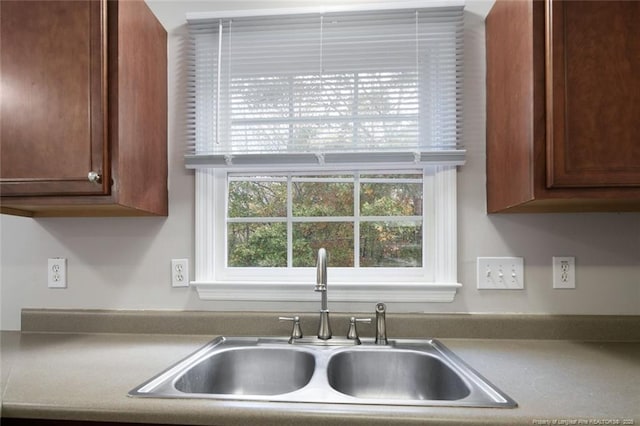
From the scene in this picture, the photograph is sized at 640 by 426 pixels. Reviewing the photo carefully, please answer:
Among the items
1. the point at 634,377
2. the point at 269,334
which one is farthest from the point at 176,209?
the point at 634,377

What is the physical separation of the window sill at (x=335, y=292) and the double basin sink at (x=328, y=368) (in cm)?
17

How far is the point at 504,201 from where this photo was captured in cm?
131

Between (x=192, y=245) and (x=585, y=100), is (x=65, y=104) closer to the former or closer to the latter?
(x=192, y=245)

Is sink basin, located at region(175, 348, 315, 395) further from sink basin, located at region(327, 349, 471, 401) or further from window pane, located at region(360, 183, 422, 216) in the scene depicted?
window pane, located at region(360, 183, 422, 216)

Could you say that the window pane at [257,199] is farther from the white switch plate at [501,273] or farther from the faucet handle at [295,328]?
the white switch plate at [501,273]

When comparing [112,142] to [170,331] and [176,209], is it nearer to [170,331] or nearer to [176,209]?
[176,209]

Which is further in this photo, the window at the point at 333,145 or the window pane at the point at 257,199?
the window pane at the point at 257,199

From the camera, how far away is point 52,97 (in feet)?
3.98

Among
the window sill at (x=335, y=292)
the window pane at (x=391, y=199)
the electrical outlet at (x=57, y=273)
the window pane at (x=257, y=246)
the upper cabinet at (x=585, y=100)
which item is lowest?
the window sill at (x=335, y=292)

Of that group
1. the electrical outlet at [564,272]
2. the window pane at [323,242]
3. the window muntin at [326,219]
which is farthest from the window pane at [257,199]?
the electrical outlet at [564,272]

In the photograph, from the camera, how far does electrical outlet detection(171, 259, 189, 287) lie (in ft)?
5.07

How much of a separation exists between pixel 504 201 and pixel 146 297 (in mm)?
1438

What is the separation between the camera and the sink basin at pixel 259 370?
1.30m

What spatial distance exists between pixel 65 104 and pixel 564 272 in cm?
185
